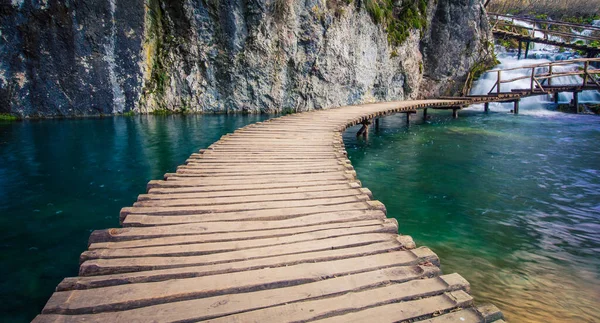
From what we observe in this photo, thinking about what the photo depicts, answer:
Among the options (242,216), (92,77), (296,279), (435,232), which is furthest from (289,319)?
(92,77)

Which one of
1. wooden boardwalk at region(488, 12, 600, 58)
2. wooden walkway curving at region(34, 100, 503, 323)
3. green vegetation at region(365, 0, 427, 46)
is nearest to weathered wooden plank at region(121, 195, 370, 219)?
wooden walkway curving at region(34, 100, 503, 323)

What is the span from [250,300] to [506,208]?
7.01 metres

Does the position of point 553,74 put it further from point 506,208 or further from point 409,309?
Result: point 409,309

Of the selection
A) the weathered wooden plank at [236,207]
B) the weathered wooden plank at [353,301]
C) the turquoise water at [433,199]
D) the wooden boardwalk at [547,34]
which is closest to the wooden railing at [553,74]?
the wooden boardwalk at [547,34]

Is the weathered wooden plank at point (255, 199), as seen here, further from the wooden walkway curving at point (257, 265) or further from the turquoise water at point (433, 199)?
the turquoise water at point (433, 199)

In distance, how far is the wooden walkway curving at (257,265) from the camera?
253 centimetres

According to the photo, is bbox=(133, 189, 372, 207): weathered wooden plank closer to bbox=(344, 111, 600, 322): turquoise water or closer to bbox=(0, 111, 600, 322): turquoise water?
bbox=(0, 111, 600, 322): turquoise water

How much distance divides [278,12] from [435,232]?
67.8 ft

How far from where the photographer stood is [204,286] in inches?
109

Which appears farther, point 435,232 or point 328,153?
point 328,153

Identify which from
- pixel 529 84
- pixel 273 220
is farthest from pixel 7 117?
pixel 529 84

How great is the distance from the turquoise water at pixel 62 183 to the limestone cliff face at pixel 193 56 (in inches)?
132

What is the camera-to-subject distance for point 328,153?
25.7ft

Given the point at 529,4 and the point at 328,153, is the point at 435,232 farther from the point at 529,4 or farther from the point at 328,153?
the point at 529,4
